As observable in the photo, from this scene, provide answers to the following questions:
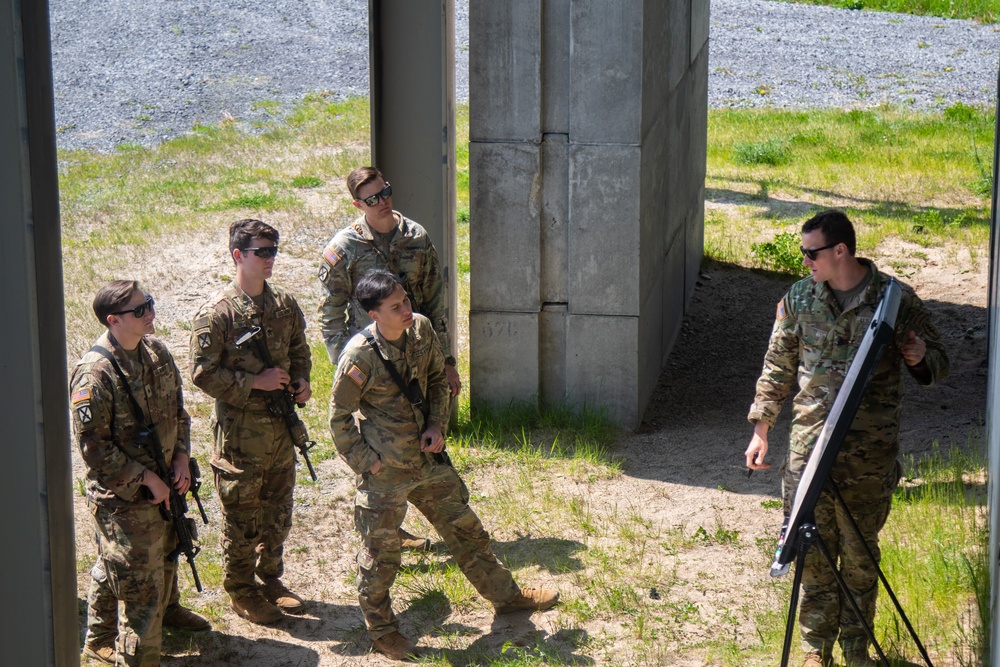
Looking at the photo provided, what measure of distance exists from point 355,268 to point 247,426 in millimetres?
1104

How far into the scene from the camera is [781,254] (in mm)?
12398

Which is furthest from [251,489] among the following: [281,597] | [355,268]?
[355,268]

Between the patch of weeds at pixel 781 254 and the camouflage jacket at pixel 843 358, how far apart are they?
279 inches

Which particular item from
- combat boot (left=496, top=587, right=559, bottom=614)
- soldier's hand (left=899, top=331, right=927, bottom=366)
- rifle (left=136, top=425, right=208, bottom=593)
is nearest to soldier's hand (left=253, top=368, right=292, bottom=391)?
rifle (left=136, top=425, right=208, bottom=593)

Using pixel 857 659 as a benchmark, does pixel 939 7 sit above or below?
above

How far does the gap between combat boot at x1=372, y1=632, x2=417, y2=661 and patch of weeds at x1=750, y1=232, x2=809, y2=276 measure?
7396mm

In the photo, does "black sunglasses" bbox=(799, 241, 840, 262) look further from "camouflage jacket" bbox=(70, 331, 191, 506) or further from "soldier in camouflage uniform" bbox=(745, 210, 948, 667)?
"camouflage jacket" bbox=(70, 331, 191, 506)

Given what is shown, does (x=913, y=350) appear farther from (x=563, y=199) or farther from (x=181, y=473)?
(x=563, y=199)

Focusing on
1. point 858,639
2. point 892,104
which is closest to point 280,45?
point 892,104

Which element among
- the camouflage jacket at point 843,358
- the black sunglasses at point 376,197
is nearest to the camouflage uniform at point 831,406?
the camouflage jacket at point 843,358

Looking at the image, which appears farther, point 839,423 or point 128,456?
point 128,456

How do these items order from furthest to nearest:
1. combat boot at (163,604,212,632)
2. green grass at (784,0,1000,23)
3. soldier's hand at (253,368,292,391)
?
green grass at (784,0,1000,23)
combat boot at (163,604,212,632)
soldier's hand at (253,368,292,391)

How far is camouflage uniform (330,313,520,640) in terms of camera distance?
17.7 feet

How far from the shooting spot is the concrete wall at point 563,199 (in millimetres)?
8062
